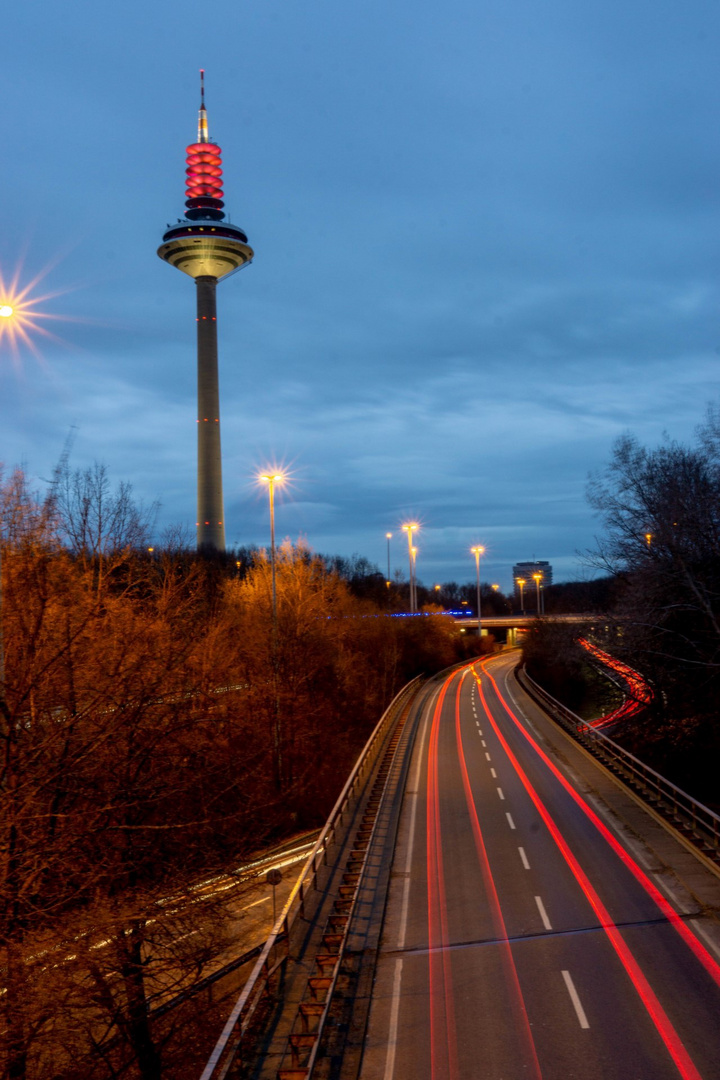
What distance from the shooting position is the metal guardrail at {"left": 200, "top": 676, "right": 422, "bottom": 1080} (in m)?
9.03

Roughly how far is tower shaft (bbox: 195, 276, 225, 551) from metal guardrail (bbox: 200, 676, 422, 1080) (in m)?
81.2

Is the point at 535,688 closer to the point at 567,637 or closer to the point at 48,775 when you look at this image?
the point at 567,637

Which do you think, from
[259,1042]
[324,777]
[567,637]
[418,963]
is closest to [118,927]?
[259,1042]

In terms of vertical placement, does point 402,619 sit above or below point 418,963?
above

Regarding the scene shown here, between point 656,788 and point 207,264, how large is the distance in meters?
120

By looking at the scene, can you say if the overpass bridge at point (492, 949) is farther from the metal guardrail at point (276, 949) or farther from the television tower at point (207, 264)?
the television tower at point (207, 264)

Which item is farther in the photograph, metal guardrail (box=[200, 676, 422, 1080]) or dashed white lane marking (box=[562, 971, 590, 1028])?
dashed white lane marking (box=[562, 971, 590, 1028])

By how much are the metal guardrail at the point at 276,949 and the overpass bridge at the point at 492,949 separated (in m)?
0.06

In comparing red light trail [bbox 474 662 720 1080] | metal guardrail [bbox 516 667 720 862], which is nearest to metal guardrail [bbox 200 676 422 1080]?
red light trail [bbox 474 662 720 1080]

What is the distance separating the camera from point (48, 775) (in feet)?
31.6

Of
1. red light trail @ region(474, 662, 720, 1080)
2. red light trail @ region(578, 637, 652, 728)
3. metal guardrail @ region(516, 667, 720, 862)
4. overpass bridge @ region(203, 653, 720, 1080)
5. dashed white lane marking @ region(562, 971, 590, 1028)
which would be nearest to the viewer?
red light trail @ region(474, 662, 720, 1080)

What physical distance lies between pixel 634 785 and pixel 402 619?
47.0 meters

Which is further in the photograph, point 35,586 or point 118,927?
point 35,586

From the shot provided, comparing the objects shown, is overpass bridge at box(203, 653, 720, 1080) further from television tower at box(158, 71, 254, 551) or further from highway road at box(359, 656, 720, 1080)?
television tower at box(158, 71, 254, 551)
